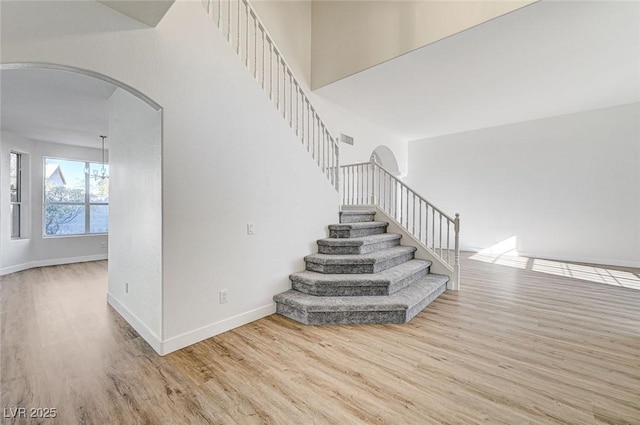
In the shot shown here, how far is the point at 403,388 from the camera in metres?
1.87

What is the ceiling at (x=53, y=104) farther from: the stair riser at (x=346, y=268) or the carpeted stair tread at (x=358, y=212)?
the carpeted stair tread at (x=358, y=212)

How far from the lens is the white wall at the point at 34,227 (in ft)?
17.5

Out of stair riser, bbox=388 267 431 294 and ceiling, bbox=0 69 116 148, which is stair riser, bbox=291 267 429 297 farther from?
ceiling, bbox=0 69 116 148

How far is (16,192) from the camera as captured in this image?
19.0 feet

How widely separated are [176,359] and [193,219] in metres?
1.19

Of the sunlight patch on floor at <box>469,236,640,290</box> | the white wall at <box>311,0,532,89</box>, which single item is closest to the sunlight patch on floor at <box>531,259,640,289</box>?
the sunlight patch on floor at <box>469,236,640,290</box>

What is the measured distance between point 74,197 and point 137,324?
5915 millimetres

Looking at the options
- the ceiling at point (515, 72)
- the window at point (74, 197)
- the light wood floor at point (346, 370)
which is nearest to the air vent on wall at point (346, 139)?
the ceiling at point (515, 72)

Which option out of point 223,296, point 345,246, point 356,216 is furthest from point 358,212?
point 223,296

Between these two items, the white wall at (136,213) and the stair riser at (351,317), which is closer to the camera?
the white wall at (136,213)

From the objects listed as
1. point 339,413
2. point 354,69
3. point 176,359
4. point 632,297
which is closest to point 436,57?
point 354,69

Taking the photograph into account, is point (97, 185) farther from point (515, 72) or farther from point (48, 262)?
point (515, 72)

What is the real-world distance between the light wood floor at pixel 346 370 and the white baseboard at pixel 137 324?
0.25 feet

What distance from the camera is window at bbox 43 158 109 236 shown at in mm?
6293
